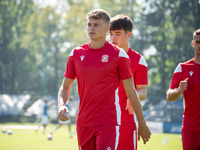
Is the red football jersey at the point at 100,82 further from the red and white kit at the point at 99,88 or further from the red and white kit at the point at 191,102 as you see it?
the red and white kit at the point at 191,102

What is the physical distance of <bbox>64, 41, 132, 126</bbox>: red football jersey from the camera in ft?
11.3

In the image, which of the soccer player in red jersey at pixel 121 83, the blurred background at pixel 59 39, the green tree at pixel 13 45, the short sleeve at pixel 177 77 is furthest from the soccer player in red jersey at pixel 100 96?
the green tree at pixel 13 45

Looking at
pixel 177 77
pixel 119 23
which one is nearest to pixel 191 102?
pixel 177 77

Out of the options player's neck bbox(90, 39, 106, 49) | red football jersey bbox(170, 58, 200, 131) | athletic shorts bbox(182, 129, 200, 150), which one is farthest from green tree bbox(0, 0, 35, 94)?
player's neck bbox(90, 39, 106, 49)

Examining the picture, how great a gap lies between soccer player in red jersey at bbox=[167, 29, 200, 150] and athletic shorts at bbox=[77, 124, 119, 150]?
1648 millimetres

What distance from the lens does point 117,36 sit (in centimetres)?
469

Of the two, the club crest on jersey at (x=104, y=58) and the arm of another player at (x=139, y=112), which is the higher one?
the club crest on jersey at (x=104, y=58)

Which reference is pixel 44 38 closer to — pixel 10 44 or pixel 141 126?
pixel 10 44

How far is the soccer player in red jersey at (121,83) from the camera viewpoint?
4.35 meters

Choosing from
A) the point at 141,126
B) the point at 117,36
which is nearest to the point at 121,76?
the point at 141,126

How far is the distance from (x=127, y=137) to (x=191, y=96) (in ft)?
4.14

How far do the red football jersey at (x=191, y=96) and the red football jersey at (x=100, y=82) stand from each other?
164 cm

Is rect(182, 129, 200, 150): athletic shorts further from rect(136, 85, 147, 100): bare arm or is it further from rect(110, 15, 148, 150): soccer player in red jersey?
rect(136, 85, 147, 100): bare arm

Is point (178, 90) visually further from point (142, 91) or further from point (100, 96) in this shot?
point (100, 96)
